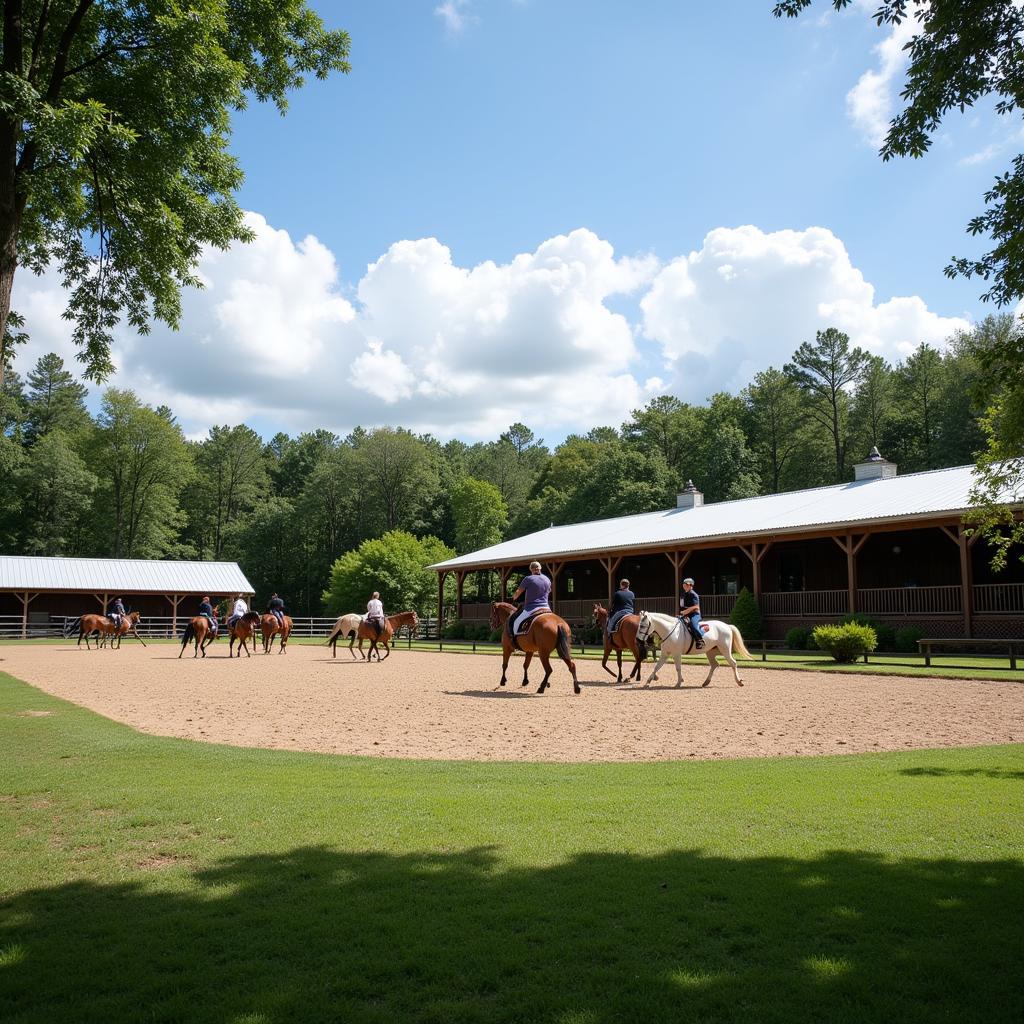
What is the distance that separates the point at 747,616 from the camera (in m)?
29.1

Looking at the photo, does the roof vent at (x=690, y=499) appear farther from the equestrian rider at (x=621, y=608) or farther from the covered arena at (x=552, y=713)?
the equestrian rider at (x=621, y=608)

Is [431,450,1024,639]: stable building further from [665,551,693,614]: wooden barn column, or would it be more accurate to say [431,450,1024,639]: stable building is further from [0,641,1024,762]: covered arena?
[0,641,1024,762]: covered arena

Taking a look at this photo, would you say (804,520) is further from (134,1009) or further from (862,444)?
(862,444)

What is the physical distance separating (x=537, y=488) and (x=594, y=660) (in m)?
63.3

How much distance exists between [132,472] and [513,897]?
7647 centimetres

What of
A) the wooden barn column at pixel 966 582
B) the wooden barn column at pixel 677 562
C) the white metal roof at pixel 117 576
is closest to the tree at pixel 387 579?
the white metal roof at pixel 117 576

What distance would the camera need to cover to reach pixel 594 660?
24750mm

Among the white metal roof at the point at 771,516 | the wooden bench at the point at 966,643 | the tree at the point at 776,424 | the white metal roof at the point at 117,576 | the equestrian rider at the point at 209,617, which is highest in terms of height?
the tree at the point at 776,424

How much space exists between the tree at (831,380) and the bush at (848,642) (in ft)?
147

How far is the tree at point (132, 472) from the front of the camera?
7256 cm

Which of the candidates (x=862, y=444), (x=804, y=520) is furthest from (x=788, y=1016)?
(x=862, y=444)

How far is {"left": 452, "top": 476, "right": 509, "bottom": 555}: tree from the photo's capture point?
78750mm

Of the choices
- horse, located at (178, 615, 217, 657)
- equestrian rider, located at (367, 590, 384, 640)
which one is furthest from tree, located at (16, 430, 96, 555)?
equestrian rider, located at (367, 590, 384, 640)

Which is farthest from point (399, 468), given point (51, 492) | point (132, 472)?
point (51, 492)
